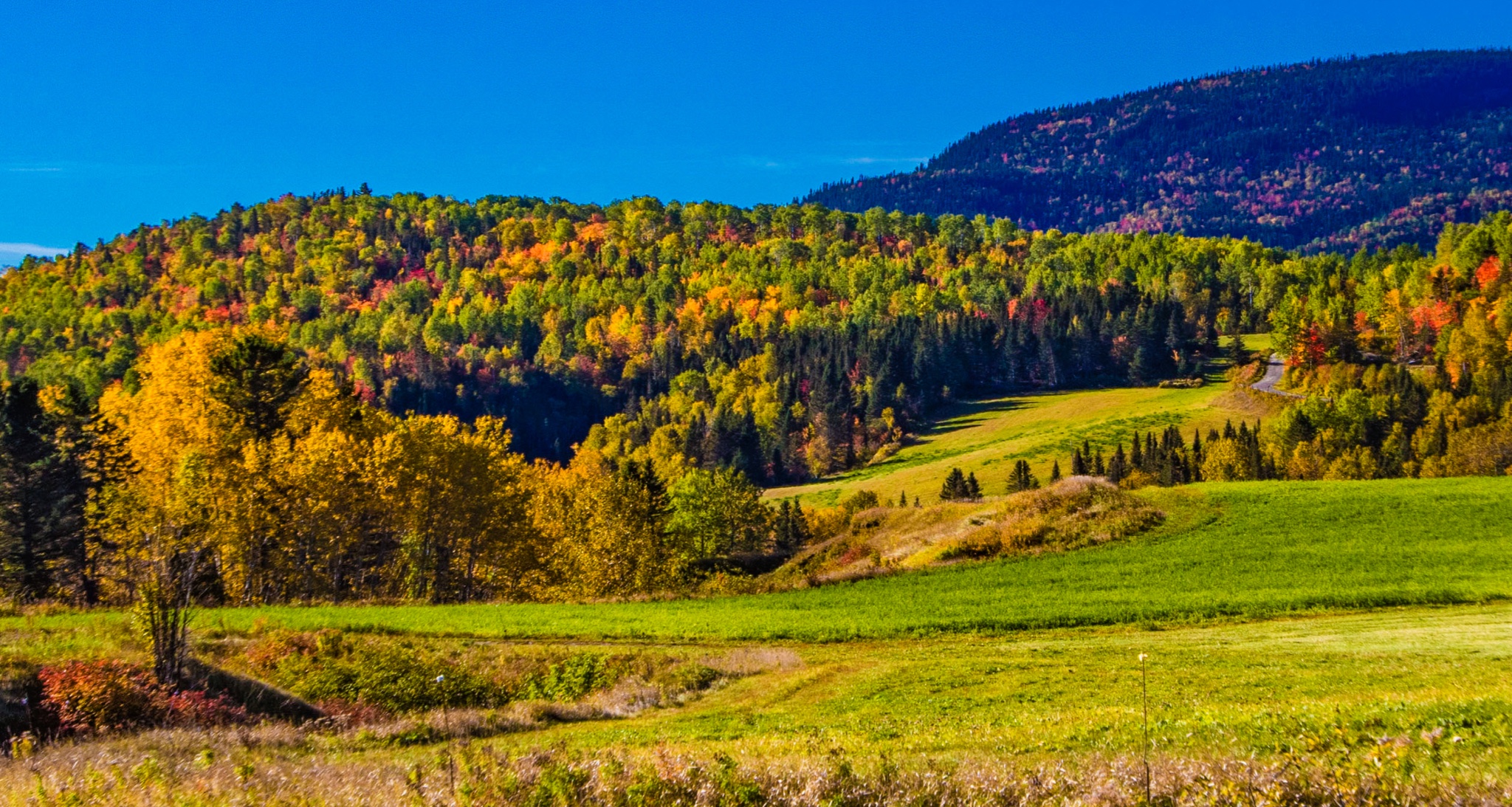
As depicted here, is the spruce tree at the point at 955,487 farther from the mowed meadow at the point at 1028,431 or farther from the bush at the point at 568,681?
the bush at the point at 568,681

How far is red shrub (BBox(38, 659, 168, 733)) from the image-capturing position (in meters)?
19.0

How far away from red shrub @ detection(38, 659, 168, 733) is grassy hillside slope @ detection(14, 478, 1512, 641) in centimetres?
1395

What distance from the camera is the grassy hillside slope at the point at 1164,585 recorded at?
1612 inches

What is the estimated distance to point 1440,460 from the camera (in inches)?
4402

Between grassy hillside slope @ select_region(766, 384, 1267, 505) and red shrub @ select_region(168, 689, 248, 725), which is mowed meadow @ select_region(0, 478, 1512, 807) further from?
grassy hillside slope @ select_region(766, 384, 1267, 505)

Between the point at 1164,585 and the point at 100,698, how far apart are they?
44.8m

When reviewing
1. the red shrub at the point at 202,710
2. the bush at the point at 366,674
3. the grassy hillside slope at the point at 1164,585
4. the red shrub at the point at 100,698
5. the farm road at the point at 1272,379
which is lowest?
the grassy hillside slope at the point at 1164,585

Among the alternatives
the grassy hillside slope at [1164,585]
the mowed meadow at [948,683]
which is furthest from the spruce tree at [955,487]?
the mowed meadow at [948,683]

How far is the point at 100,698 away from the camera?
772 inches

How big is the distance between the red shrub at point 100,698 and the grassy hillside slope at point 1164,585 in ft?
45.8

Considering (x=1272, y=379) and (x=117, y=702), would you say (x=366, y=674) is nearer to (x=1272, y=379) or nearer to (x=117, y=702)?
(x=117, y=702)

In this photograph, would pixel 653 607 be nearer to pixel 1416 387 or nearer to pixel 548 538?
Result: pixel 548 538

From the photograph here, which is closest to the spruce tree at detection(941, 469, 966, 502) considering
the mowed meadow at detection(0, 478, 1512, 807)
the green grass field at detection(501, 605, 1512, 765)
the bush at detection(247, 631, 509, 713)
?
the mowed meadow at detection(0, 478, 1512, 807)

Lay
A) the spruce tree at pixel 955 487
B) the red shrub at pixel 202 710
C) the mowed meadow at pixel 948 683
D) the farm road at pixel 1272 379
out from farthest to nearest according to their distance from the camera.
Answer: the farm road at pixel 1272 379
the spruce tree at pixel 955 487
the red shrub at pixel 202 710
the mowed meadow at pixel 948 683
